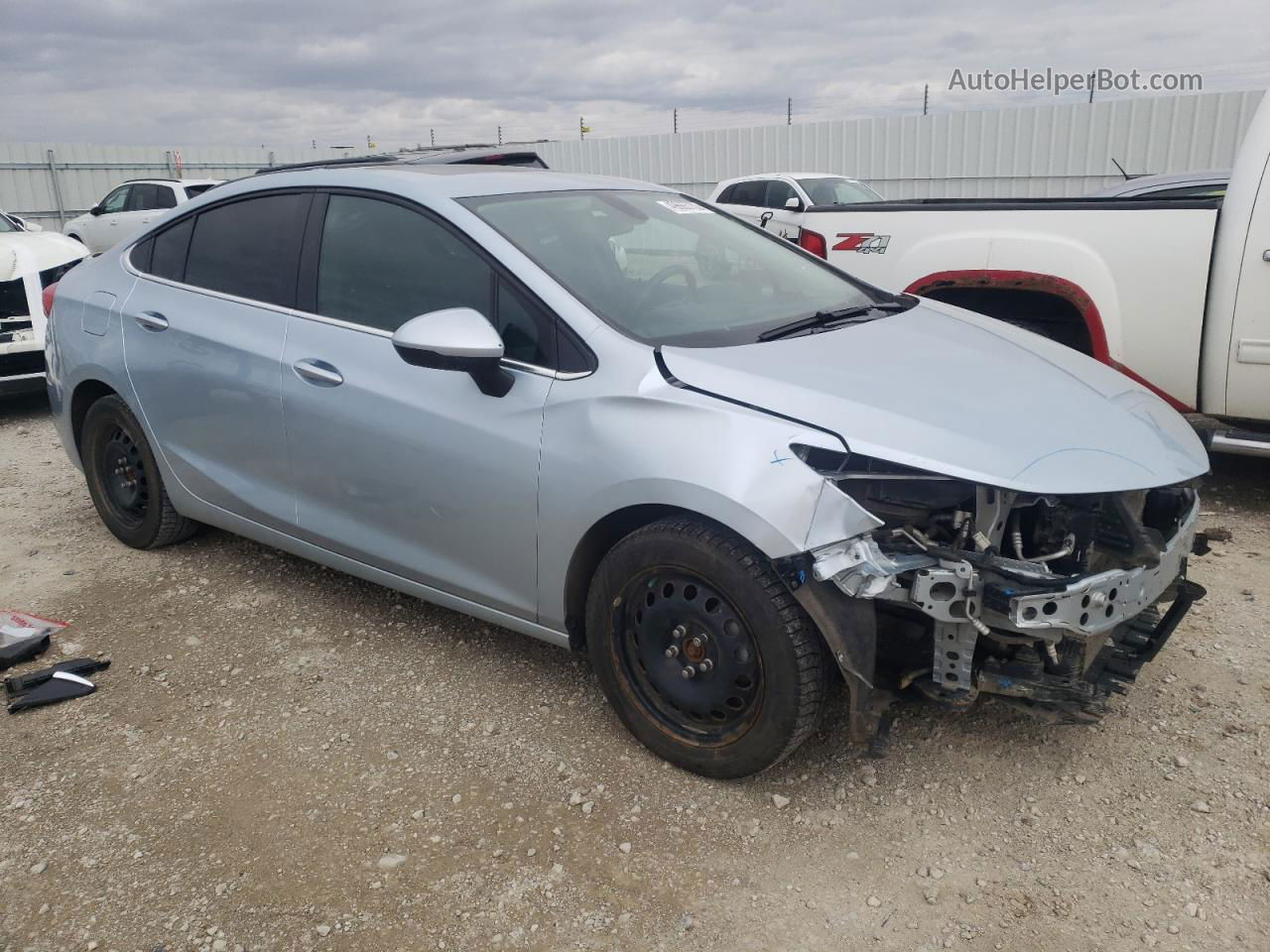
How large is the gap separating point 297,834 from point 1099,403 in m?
2.55

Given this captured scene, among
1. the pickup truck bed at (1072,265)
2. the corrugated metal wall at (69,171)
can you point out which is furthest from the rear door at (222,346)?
the corrugated metal wall at (69,171)

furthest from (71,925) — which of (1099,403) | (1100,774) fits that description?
(1099,403)

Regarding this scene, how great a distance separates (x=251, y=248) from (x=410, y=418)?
1236 mm

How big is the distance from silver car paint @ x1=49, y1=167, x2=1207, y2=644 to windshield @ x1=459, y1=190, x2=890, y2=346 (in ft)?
0.36

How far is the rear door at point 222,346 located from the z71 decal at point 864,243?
3.05 metres

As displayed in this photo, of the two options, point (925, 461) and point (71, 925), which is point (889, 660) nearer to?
point (925, 461)

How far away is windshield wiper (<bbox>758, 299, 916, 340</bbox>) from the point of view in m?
3.13

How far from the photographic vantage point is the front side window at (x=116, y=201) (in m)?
16.9

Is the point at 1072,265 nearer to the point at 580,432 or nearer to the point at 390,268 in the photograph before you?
the point at 580,432

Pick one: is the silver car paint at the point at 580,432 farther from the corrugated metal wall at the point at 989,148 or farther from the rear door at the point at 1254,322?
the corrugated metal wall at the point at 989,148

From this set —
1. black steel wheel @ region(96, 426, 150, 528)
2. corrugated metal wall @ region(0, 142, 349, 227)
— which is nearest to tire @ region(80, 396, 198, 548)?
black steel wheel @ region(96, 426, 150, 528)

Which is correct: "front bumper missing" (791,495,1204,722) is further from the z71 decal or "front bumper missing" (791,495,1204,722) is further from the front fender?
the z71 decal

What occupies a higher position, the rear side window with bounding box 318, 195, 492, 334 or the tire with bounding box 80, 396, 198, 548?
the rear side window with bounding box 318, 195, 492, 334

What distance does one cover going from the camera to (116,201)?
1695cm
